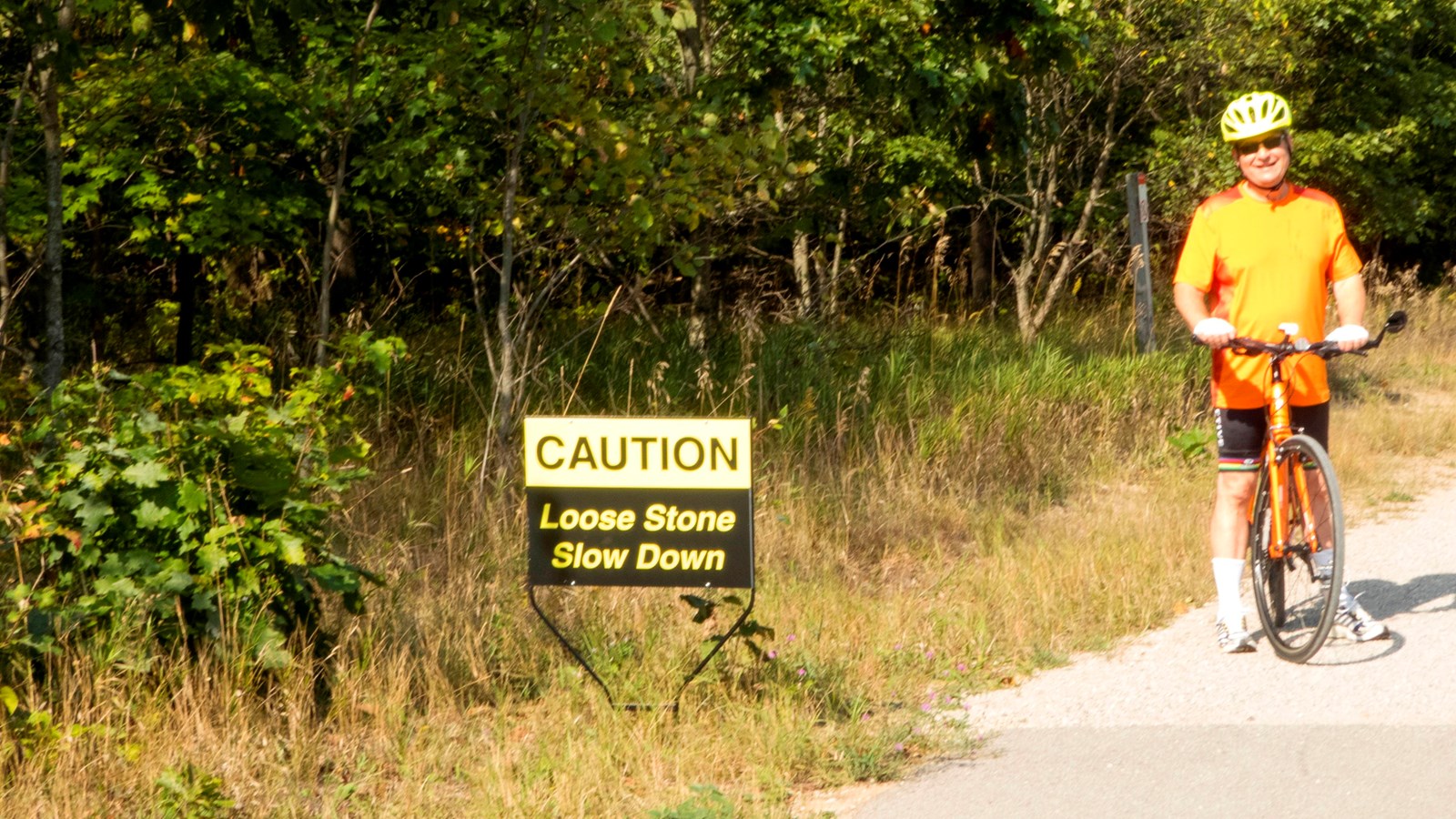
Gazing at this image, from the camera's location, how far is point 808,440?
9.09 metres

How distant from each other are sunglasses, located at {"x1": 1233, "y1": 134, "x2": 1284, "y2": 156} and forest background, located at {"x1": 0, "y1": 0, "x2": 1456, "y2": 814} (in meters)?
1.94

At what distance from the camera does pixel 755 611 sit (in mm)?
6434

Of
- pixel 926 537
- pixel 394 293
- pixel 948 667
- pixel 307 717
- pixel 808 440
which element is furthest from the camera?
pixel 394 293

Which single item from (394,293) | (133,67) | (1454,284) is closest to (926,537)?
(133,67)

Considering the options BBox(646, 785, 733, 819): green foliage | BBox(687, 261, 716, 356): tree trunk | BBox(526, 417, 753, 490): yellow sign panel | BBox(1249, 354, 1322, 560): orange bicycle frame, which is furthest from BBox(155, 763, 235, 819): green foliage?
BBox(687, 261, 716, 356): tree trunk

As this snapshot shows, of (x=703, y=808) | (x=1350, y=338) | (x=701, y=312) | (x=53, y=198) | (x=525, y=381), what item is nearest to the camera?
(x=703, y=808)

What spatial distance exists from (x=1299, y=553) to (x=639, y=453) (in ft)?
8.33

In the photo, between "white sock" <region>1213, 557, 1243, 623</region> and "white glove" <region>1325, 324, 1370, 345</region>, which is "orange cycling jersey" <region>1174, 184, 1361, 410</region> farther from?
"white sock" <region>1213, 557, 1243, 623</region>

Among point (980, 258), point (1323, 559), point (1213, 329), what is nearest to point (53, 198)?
point (1213, 329)

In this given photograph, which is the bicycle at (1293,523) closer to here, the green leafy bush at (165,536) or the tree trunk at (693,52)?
the green leafy bush at (165,536)

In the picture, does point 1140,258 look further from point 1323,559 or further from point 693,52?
point 1323,559

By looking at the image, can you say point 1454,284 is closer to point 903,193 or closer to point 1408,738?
point 903,193

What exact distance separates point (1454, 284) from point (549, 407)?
15.7 meters

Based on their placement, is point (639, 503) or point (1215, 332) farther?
point (1215, 332)
